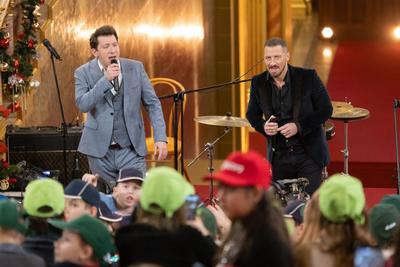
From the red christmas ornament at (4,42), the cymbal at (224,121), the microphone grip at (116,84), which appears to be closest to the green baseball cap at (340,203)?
the microphone grip at (116,84)

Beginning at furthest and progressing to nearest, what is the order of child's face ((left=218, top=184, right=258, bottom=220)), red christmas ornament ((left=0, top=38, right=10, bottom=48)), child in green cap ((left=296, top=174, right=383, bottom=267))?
red christmas ornament ((left=0, top=38, right=10, bottom=48)) < child in green cap ((left=296, top=174, right=383, bottom=267)) < child's face ((left=218, top=184, right=258, bottom=220))

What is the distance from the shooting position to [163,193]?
20.0 ft

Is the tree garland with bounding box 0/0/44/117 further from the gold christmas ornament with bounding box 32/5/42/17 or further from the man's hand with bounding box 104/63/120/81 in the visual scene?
the man's hand with bounding box 104/63/120/81

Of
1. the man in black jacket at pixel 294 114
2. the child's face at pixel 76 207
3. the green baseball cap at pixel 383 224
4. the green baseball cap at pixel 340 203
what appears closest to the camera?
the green baseball cap at pixel 340 203

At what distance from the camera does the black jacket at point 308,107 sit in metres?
9.78

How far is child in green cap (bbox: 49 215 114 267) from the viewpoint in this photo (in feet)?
20.0

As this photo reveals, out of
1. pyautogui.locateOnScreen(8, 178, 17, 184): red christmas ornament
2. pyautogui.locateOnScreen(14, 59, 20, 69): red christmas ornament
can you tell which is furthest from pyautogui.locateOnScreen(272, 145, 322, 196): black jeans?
pyautogui.locateOnScreen(14, 59, 20, 69): red christmas ornament

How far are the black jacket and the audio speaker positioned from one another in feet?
8.44

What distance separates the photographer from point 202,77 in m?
16.3

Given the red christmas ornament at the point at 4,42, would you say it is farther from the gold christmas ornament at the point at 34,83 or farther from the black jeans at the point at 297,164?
the black jeans at the point at 297,164

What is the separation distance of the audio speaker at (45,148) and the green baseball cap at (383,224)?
5.34m

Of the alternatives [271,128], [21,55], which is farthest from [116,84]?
[21,55]

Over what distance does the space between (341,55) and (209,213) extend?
1491 cm

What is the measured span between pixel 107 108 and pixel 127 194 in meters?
1.62
